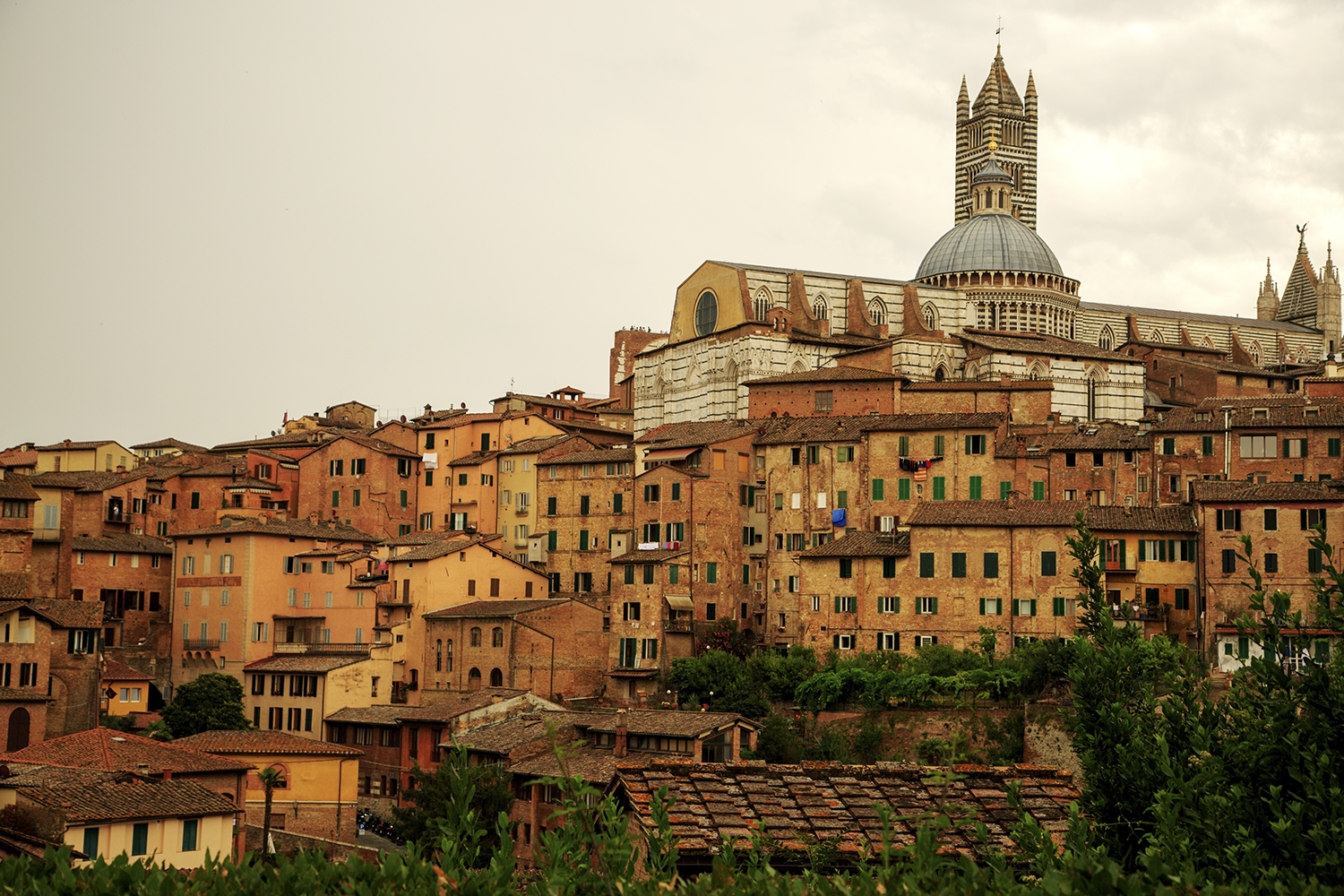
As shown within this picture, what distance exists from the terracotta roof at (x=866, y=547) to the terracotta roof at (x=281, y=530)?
19044 millimetres

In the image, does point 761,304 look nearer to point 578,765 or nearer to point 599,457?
point 599,457

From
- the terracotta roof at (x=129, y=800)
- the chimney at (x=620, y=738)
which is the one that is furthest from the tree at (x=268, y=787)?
the chimney at (x=620, y=738)

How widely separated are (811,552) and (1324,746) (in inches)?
1628

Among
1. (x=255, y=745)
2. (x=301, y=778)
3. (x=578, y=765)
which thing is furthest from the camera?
(x=301, y=778)

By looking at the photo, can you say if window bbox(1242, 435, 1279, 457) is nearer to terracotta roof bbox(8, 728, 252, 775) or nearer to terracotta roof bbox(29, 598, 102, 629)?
terracotta roof bbox(8, 728, 252, 775)

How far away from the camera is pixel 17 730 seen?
149ft

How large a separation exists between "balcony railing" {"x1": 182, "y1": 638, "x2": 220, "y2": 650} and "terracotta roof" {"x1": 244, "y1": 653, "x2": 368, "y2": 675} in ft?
6.65

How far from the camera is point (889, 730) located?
49938 mm

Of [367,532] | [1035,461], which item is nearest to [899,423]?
[1035,461]

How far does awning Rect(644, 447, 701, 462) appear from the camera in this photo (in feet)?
202

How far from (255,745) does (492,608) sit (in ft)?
38.7

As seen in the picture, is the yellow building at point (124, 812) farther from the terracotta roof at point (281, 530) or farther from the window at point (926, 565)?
the window at point (926, 565)

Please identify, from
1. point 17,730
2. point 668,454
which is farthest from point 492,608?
point 17,730

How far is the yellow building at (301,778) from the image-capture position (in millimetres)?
47469
